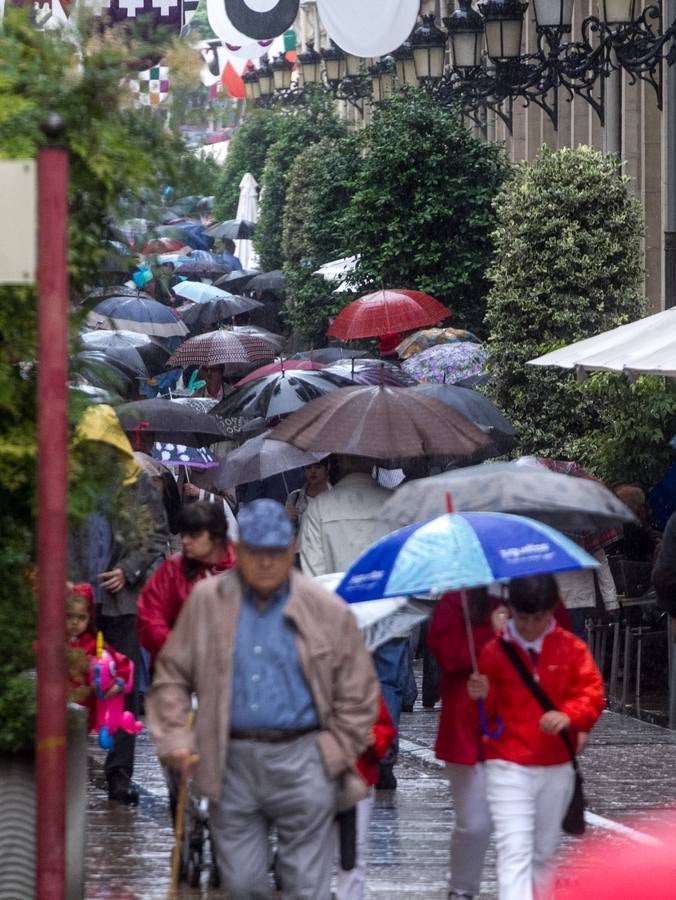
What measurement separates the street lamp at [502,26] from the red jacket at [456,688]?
1075cm

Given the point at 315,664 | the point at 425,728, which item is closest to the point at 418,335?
the point at 425,728

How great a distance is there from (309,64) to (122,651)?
81.7 ft

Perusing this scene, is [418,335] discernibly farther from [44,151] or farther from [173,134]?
[44,151]

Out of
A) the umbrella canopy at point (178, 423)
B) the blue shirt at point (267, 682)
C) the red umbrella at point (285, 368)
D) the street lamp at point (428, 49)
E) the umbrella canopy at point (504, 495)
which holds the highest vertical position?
the street lamp at point (428, 49)

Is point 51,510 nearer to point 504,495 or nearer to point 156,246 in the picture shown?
point 156,246

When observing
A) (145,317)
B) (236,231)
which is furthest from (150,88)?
(236,231)

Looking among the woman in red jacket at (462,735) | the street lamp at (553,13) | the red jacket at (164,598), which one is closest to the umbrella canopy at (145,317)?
the street lamp at (553,13)

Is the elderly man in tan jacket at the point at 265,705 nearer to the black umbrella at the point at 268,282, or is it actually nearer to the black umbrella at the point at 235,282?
the black umbrella at the point at 268,282

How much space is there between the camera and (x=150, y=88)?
7664 millimetres

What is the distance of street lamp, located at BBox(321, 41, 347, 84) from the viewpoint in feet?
104

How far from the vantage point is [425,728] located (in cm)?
1373

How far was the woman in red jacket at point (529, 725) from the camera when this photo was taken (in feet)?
24.7

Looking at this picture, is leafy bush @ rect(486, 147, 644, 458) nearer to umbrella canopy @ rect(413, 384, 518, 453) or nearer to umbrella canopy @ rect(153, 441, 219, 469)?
umbrella canopy @ rect(413, 384, 518, 453)

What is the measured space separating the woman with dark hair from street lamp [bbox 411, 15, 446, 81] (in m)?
14.0
